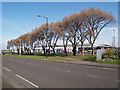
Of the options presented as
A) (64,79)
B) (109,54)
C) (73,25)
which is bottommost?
(64,79)

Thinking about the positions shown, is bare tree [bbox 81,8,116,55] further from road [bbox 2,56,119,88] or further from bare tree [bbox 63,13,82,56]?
road [bbox 2,56,119,88]

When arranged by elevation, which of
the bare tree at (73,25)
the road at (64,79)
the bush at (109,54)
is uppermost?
the bare tree at (73,25)

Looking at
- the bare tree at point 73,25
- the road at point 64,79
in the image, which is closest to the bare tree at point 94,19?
the bare tree at point 73,25

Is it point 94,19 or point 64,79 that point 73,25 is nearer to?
point 94,19

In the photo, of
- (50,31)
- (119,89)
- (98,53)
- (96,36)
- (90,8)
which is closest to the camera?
(119,89)

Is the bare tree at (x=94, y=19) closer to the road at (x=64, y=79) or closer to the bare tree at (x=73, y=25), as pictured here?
the bare tree at (x=73, y=25)

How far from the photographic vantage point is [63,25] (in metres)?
39.0

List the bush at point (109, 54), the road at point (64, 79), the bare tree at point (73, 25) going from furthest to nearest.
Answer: the bare tree at point (73, 25), the bush at point (109, 54), the road at point (64, 79)

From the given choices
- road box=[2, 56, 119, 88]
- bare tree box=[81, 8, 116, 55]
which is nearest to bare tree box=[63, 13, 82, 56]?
bare tree box=[81, 8, 116, 55]

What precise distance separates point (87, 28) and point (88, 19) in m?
3.00

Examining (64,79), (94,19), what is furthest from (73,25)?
(64,79)

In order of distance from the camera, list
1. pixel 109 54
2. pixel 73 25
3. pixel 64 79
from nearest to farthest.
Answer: pixel 64 79 → pixel 109 54 → pixel 73 25

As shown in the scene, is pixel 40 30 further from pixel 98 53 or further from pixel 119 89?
pixel 119 89

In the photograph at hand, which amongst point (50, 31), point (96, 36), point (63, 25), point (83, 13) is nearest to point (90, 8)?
point (83, 13)
